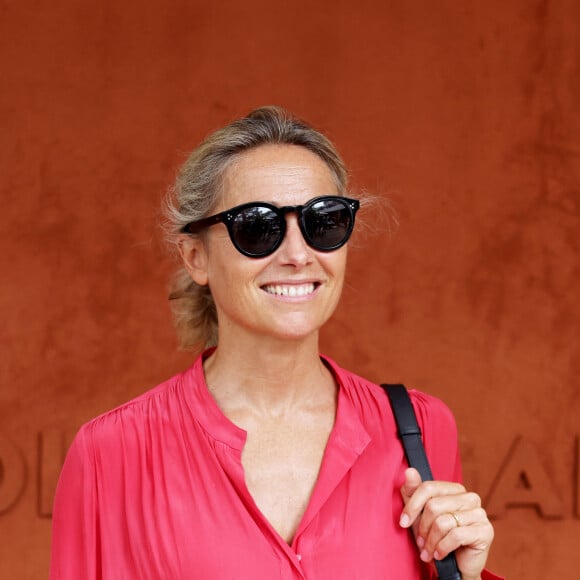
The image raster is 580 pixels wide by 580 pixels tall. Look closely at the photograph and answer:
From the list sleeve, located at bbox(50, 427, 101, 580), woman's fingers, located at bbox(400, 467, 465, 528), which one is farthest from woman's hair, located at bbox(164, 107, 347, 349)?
woman's fingers, located at bbox(400, 467, 465, 528)

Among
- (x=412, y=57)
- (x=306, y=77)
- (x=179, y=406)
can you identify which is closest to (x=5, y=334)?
(x=306, y=77)

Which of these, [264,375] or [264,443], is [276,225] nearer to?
[264,375]

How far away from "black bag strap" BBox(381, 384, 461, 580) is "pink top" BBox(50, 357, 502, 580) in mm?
40

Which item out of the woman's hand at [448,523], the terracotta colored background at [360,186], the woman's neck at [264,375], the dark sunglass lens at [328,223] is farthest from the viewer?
the terracotta colored background at [360,186]

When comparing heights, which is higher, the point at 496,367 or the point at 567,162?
the point at 567,162

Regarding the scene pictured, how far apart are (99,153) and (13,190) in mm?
356

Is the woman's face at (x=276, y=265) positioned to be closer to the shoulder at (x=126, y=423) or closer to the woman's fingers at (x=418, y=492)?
the shoulder at (x=126, y=423)

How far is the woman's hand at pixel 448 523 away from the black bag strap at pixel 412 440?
0.8 inches

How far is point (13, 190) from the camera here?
413 centimetres

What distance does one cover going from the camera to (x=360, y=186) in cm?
425

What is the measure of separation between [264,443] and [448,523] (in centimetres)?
41

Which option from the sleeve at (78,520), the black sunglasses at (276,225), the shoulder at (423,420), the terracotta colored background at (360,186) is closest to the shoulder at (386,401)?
the shoulder at (423,420)

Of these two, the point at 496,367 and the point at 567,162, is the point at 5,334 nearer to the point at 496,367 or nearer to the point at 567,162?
the point at 496,367

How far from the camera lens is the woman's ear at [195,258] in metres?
2.21
